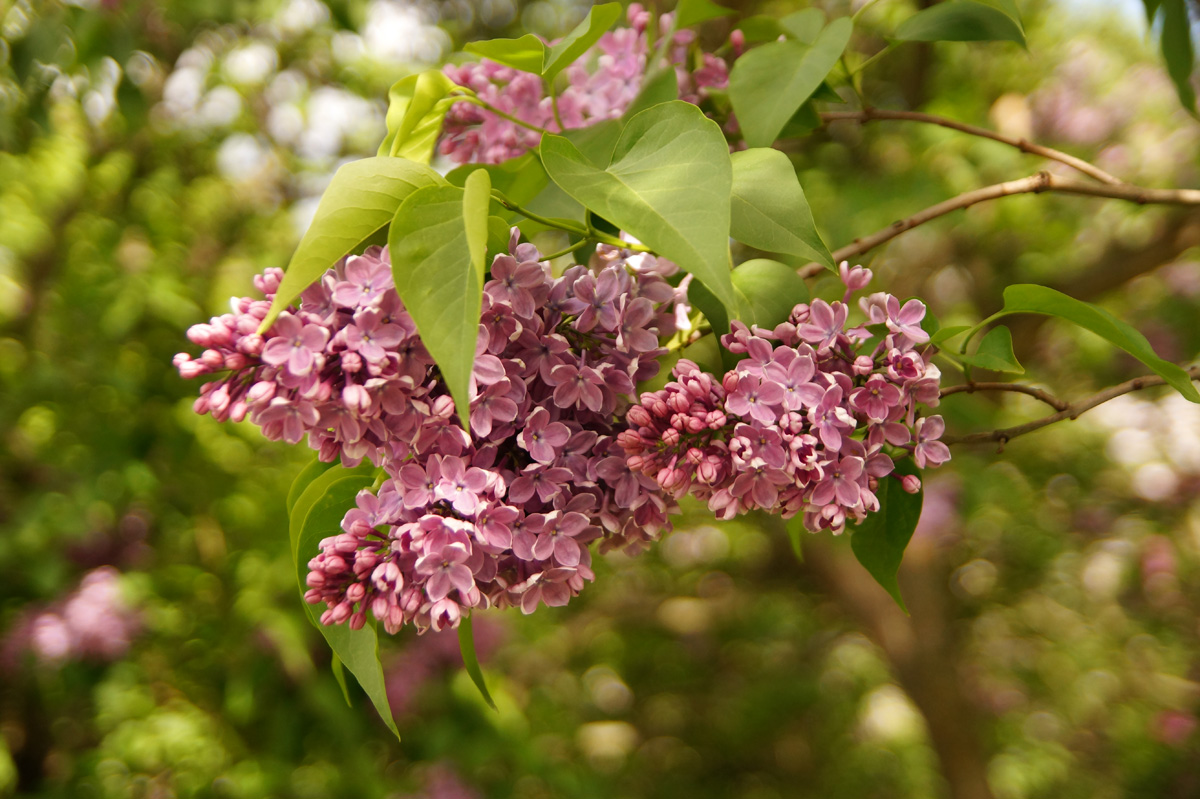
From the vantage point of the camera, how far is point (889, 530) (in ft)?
2.20

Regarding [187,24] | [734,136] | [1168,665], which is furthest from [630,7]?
[1168,665]

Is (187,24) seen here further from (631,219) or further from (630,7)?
(631,219)

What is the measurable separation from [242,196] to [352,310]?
262 centimetres

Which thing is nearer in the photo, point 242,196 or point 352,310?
point 352,310

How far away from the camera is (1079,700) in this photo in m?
5.00

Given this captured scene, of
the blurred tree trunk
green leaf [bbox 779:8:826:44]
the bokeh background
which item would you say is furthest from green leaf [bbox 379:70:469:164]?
the blurred tree trunk

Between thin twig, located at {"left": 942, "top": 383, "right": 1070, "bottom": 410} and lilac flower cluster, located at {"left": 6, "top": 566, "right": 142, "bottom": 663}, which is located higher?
thin twig, located at {"left": 942, "top": 383, "right": 1070, "bottom": 410}

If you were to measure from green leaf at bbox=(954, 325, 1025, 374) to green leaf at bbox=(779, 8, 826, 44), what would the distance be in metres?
0.36

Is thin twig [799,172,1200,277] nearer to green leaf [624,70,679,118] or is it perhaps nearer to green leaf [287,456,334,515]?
green leaf [624,70,679,118]

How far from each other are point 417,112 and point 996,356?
0.49 meters

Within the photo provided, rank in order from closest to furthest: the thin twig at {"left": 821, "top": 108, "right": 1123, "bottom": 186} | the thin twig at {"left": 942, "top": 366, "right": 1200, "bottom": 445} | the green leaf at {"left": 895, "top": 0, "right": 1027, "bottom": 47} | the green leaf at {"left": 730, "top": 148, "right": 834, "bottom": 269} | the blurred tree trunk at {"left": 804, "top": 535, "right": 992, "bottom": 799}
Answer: the green leaf at {"left": 730, "top": 148, "right": 834, "bottom": 269}
the thin twig at {"left": 942, "top": 366, "right": 1200, "bottom": 445}
the green leaf at {"left": 895, "top": 0, "right": 1027, "bottom": 47}
the thin twig at {"left": 821, "top": 108, "right": 1123, "bottom": 186}
the blurred tree trunk at {"left": 804, "top": 535, "right": 992, "bottom": 799}

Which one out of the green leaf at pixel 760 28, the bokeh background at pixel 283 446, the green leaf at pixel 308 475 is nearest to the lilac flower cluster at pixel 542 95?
the green leaf at pixel 760 28

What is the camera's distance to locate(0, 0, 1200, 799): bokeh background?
7.17 ft

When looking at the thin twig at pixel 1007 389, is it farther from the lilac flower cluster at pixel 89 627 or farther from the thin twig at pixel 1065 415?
the lilac flower cluster at pixel 89 627
